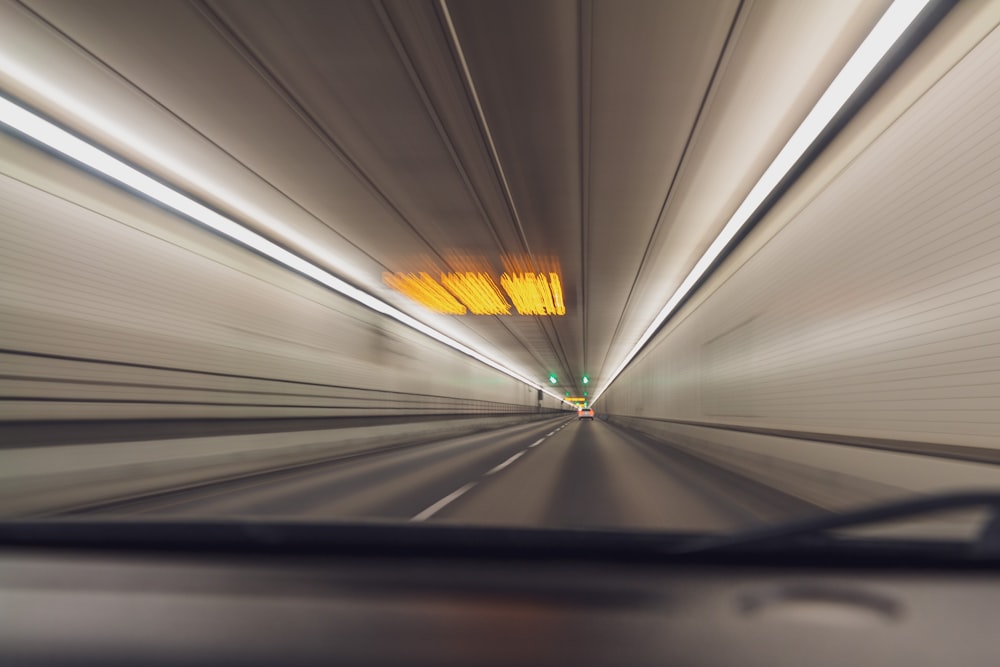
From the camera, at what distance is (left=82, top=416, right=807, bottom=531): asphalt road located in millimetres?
5418

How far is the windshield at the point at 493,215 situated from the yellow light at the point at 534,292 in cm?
249

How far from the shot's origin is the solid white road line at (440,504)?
5517mm

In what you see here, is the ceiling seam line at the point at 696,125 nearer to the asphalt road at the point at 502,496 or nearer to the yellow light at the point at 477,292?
the yellow light at the point at 477,292

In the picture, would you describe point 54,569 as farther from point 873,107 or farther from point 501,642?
point 873,107

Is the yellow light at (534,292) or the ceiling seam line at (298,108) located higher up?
the yellow light at (534,292)

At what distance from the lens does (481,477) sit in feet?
29.3

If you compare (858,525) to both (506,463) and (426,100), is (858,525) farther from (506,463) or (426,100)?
(506,463)

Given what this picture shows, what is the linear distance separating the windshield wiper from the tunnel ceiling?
4466mm

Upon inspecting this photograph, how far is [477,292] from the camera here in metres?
16.0

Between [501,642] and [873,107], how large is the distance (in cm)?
665

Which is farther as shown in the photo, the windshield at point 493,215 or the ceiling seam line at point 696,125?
the ceiling seam line at point 696,125

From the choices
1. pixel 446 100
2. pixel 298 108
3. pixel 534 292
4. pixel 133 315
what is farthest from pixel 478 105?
pixel 534 292

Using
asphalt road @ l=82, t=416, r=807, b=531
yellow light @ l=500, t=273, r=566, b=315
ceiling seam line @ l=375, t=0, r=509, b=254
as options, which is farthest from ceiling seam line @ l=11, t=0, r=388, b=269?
yellow light @ l=500, t=273, r=566, b=315

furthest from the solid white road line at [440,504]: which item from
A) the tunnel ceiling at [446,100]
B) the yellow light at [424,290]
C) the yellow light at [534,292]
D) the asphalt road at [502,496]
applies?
the yellow light at [424,290]
